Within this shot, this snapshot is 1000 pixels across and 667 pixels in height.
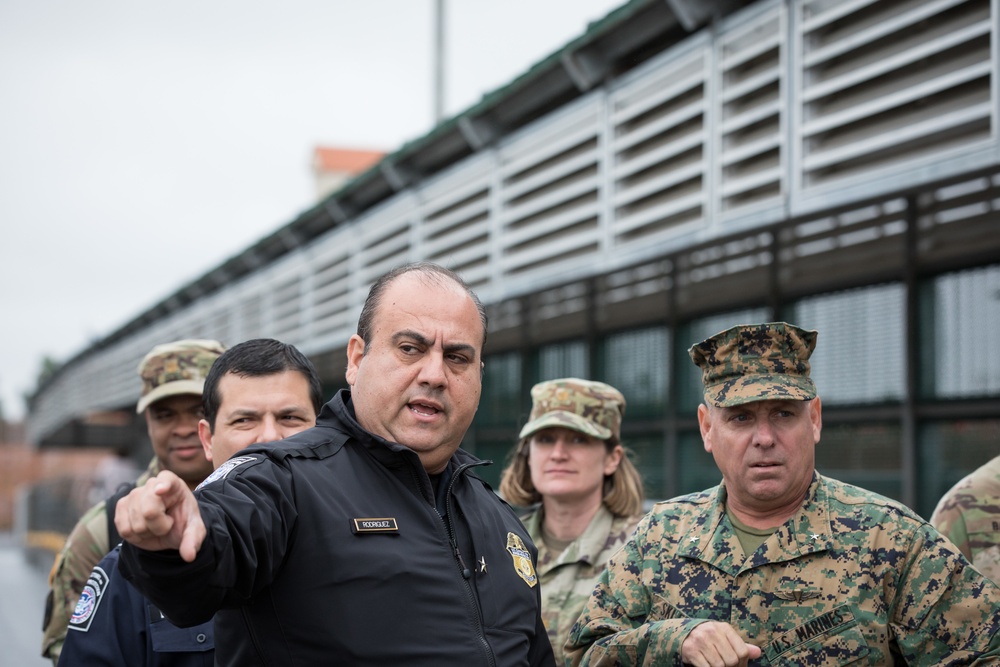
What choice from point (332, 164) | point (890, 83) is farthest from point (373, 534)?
point (332, 164)

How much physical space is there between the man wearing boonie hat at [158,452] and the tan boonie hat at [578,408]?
4.36ft

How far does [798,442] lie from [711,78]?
3555 millimetres

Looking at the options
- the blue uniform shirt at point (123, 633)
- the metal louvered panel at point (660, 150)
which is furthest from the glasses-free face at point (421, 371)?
the metal louvered panel at point (660, 150)

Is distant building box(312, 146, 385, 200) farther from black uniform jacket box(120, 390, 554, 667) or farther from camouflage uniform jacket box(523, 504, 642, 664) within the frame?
black uniform jacket box(120, 390, 554, 667)

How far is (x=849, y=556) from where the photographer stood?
2.84 metres

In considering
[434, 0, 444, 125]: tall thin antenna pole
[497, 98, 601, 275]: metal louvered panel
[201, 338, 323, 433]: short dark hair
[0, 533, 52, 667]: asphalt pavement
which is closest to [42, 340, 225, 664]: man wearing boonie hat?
[201, 338, 323, 433]: short dark hair

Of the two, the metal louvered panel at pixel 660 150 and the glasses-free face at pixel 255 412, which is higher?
the metal louvered panel at pixel 660 150

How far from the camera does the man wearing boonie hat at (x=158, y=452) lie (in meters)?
3.86

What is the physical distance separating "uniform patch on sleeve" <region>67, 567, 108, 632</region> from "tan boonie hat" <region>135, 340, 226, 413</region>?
1.12 metres

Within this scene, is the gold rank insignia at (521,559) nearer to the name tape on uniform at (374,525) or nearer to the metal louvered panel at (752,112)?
the name tape on uniform at (374,525)

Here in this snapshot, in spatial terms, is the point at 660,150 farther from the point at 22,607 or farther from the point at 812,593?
the point at 22,607

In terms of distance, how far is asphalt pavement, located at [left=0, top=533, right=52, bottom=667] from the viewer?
1096cm

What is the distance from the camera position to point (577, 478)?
4.42 m

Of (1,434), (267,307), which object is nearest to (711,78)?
(267,307)
